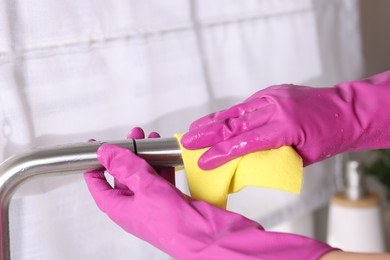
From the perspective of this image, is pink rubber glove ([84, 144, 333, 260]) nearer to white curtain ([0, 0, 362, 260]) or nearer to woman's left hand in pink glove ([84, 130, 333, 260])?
woman's left hand in pink glove ([84, 130, 333, 260])

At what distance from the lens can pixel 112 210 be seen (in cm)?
56

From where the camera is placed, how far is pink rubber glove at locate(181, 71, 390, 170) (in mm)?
579

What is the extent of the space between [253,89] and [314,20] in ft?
0.68

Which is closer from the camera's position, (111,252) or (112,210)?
(112,210)

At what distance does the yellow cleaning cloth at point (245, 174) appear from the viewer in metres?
0.56

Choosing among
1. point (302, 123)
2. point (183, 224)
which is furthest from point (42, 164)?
point (302, 123)

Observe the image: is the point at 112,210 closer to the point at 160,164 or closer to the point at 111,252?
the point at 160,164

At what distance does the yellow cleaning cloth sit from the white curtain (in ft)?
0.67

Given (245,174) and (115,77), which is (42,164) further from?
(115,77)

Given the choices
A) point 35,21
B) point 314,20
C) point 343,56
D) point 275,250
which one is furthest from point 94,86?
point 343,56

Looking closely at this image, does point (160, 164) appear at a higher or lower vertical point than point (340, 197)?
higher

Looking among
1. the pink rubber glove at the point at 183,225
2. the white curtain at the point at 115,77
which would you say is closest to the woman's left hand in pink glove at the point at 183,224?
the pink rubber glove at the point at 183,225

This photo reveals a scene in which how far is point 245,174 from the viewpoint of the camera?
58 cm

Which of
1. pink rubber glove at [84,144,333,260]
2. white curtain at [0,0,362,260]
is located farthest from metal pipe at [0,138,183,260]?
white curtain at [0,0,362,260]
